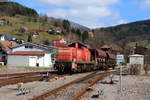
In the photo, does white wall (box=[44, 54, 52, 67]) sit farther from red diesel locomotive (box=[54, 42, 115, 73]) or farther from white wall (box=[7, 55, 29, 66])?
red diesel locomotive (box=[54, 42, 115, 73])

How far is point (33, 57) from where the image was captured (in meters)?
62.9

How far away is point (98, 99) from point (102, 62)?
3253cm

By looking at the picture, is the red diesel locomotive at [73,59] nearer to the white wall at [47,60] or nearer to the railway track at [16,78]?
the railway track at [16,78]

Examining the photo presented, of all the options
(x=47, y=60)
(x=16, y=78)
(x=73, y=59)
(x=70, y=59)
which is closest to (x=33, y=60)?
(x=47, y=60)

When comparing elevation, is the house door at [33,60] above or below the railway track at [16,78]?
above

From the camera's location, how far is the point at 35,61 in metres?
63.0

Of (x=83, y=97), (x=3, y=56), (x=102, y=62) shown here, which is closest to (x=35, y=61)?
(x=3, y=56)

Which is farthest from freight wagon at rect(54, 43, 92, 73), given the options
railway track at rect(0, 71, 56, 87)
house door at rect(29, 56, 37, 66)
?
house door at rect(29, 56, 37, 66)

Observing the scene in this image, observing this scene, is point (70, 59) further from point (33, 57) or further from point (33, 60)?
point (33, 60)

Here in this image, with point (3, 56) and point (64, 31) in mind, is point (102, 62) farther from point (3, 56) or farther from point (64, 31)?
point (64, 31)

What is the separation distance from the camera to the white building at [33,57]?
2470 inches

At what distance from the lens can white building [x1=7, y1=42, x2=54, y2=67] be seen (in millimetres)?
62750

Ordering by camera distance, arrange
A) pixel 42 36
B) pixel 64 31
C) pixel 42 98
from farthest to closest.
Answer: pixel 64 31
pixel 42 36
pixel 42 98

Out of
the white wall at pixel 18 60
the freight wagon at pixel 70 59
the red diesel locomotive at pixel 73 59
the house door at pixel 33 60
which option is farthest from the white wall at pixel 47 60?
the freight wagon at pixel 70 59
